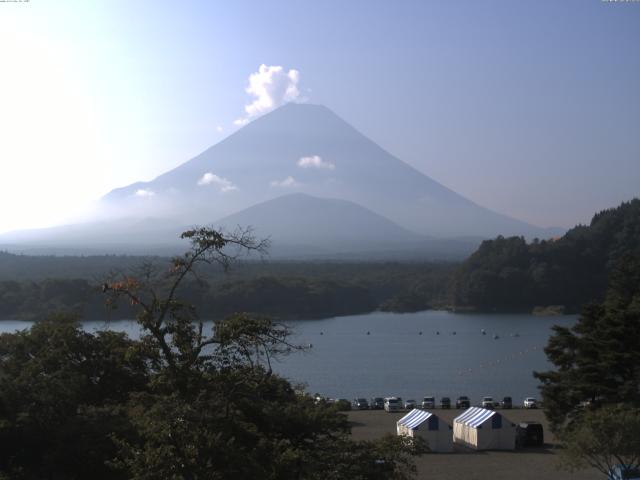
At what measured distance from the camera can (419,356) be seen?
66.3ft

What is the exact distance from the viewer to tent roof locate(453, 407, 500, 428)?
28.5 feet

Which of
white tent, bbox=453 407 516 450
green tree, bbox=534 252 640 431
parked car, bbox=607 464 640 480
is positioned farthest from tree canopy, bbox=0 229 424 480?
green tree, bbox=534 252 640 431

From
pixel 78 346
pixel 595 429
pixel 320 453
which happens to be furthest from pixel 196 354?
pixel 595 429

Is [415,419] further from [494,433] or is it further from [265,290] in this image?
[265,290]

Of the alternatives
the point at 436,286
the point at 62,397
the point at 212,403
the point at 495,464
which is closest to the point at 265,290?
the point at 436,286

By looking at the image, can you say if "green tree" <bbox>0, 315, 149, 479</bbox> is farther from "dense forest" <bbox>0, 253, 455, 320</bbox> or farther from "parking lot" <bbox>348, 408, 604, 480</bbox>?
"dense forest" <bbox>0, 253, 455, 320</bbox>

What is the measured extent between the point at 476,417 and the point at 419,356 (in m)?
11.4

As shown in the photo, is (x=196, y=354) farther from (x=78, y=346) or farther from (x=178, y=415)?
(x=78, y=346)

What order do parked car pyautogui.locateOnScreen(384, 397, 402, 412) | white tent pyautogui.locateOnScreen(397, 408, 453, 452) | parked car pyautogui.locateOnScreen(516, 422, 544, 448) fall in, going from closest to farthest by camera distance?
white tent pyautogui.locateOnScreen(397, 408, 453, 452), parked car pyautogui.locateOnScreen(516, 422, 544, 448), parked car pyautogui.locateOnScreen(384, 397, 402, 412)

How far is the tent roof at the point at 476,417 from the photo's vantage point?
8.68 m

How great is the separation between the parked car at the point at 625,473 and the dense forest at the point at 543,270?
26.2 m

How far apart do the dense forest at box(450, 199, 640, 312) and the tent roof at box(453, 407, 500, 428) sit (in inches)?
928

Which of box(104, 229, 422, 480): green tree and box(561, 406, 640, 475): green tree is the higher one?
box(104, 229, 422, 480): green tree

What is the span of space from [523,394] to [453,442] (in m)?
6.05
